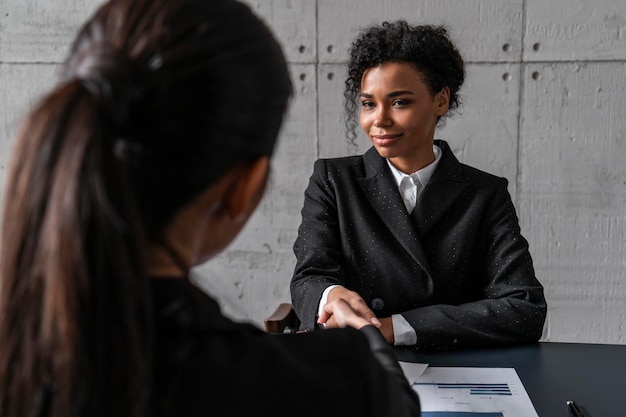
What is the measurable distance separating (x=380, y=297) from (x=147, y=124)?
119 centimetres

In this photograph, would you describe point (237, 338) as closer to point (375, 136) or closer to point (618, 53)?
point (375, 136)

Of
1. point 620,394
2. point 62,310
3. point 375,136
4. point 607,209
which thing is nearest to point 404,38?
point 375,136

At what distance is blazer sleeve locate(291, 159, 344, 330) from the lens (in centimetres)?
146

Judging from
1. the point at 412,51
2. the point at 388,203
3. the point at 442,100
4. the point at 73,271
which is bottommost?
the point at 388,203

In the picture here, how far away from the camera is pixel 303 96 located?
Result: 2602 millimetres

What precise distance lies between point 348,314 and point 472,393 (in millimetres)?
325

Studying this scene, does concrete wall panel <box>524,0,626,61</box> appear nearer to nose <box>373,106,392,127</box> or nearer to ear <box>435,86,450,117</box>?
ear <box>435,86,450,117</box>

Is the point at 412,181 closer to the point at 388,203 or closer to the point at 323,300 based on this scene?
the point at 388,203

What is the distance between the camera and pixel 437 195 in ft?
5.19

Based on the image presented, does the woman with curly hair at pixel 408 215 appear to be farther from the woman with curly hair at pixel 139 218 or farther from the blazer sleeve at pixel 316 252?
the woman with curly hair at pixel 139 218

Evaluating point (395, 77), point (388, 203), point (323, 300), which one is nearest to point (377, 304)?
point (323, 300)

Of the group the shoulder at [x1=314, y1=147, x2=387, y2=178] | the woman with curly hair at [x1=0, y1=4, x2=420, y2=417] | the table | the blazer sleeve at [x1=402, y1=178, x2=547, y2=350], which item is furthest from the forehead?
the woman with curly hair at [x1=0, y1=4, x2=420, y2=417]

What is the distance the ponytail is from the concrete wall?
73.0 inches

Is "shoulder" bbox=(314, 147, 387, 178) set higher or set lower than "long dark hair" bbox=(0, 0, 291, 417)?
lower
